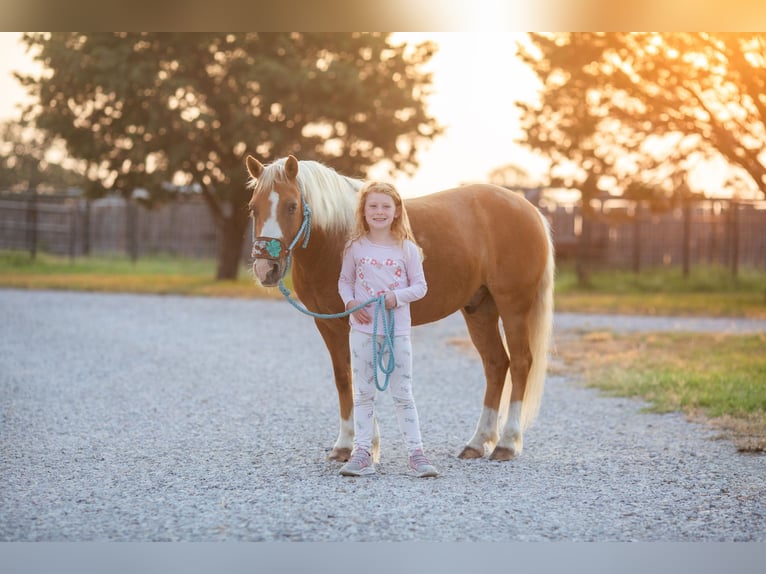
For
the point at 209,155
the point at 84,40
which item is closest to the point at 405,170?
the point at 209,155

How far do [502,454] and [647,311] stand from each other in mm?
9501

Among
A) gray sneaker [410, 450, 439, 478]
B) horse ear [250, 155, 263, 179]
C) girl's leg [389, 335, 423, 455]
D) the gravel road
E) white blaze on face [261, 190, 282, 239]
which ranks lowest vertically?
the gravel road

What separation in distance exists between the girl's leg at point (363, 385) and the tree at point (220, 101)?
1205 cm

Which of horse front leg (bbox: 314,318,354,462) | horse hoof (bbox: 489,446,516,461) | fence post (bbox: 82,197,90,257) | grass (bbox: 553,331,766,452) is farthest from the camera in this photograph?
fence post (bbox: 82,197,90,257)

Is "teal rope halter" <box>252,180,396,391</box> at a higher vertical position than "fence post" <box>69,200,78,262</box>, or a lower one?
lower

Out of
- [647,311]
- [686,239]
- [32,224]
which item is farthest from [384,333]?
[32,224]

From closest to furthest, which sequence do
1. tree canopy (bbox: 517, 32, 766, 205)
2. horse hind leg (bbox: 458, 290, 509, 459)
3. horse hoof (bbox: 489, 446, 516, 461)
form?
horse hoof (bbox: 489, 446, 516, 461), horse hind leg (bbox: 458, 290, 509, 459), tree canopy (bbox: 517, 32, 766, 205)

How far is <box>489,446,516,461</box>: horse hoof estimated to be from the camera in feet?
16.0

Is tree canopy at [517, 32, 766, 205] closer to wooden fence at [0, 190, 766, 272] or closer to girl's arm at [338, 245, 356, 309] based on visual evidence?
wooden fence at [0, 190, 766, 272]

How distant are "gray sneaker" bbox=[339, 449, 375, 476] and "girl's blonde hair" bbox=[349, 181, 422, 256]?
1.06 metres

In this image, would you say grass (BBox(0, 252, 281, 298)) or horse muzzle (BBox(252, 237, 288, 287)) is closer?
horse muzzle (BBox(252, 237, 288, 287))

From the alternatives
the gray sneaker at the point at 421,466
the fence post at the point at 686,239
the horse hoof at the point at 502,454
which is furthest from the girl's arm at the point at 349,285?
the fence post at the point at 686,239

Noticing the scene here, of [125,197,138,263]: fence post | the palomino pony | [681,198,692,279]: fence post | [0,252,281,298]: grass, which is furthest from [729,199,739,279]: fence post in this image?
the palomino pony
